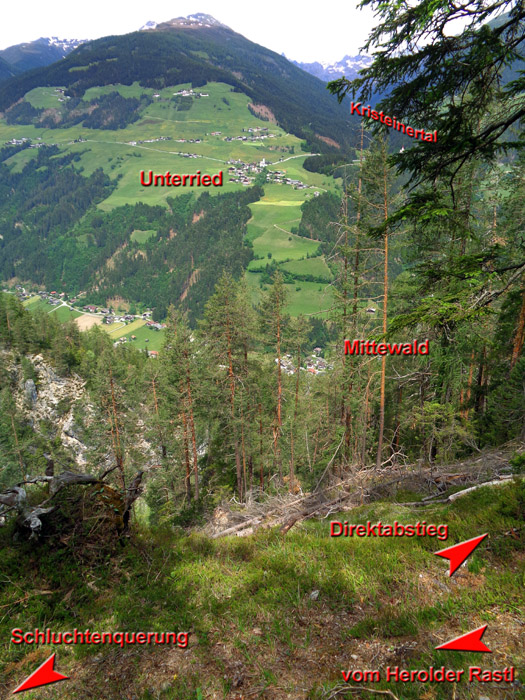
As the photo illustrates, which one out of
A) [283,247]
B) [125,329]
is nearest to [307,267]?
[283,247]

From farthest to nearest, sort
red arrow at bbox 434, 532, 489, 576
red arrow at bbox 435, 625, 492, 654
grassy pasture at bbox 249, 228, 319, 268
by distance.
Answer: grassy pasture at bbox 249, 228, 319, 268 → red arrow at bbox 434, 532, 489, 576 → red arrow at bbox 435, 625, 492, 654

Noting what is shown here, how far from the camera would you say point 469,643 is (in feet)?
13.5

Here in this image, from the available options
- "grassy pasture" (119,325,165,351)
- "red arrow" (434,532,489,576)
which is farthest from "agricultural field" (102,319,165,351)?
"red arrow" (434,532,489,576)

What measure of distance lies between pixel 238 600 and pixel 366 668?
7.07 ft

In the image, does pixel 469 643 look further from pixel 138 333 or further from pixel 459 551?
pixel 138 333

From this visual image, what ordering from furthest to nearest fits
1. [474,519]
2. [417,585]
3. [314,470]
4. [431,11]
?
1. [314,470]
2. [474,519]
3. [417,585]
4. [431,11]

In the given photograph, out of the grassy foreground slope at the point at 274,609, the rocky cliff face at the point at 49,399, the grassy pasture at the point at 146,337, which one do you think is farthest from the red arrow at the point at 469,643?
the grassy pasture at the point at 146,337

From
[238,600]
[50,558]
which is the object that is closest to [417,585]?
[238,600]

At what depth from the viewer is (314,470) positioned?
24344 mm

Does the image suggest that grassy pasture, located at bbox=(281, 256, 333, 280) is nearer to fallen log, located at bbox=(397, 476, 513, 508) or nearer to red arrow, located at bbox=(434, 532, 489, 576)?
fallen log, located at bbox=(397, 476, 513, 508)

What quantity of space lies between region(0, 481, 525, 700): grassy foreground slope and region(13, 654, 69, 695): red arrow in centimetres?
10

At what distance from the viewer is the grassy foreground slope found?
4.13m

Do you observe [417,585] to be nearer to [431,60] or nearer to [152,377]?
[431,60]

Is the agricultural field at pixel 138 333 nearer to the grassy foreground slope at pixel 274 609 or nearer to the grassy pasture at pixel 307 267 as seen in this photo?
the grassy pasture at pixel 307 267
